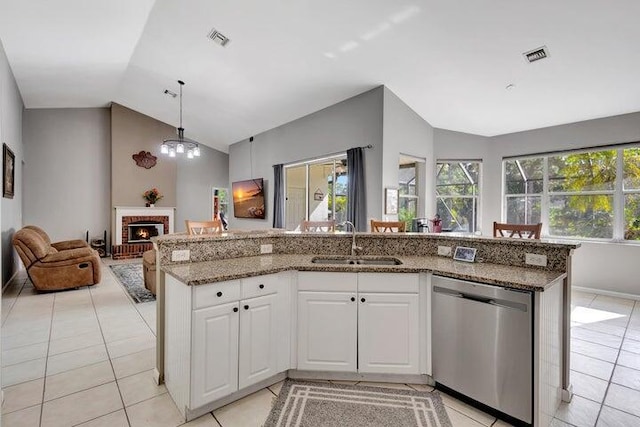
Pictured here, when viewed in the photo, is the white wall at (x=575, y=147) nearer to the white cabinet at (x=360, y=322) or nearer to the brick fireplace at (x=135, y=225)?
the white cabinet at (x=360, y=322)

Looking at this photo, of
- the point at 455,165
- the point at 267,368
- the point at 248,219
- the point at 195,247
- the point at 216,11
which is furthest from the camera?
the point at 248,219

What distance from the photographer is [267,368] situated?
2.15 meters

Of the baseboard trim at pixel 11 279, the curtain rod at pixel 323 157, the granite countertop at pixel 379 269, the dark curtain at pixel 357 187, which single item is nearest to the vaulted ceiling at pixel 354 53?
the curtain rod at pixel 323 157

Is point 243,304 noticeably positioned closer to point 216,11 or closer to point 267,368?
point 267,368

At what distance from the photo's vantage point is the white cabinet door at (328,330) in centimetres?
223

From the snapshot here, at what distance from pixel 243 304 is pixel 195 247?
0.64 metres

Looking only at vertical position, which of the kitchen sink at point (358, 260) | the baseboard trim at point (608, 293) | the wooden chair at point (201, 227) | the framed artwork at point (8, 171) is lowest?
the baseboard trim at point (608, 293)

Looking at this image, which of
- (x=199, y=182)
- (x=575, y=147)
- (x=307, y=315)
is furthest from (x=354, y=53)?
(x=199, y=182)

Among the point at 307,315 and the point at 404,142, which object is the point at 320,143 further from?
the point at 307,315

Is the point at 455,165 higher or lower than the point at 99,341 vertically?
higher

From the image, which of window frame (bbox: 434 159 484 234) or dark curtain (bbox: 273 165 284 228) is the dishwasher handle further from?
dark curtain (bbox: 273 165 284 228)

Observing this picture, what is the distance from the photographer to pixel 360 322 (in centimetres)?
222

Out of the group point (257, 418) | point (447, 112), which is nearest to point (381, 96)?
point (447, 112)

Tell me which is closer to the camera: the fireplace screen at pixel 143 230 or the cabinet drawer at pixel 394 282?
the cabinet drawer at pixel 394 282
